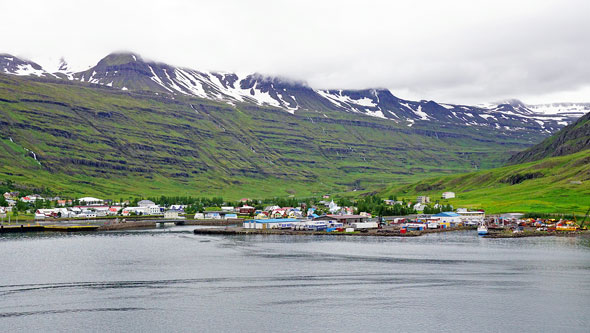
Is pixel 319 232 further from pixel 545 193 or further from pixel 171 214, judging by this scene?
pixel 545 193

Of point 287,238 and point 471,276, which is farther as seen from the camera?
point 287,238

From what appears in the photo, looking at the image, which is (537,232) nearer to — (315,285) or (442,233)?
(442,233)

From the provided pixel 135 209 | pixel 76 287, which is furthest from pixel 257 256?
pixel 135 209

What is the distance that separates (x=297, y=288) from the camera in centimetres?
6131

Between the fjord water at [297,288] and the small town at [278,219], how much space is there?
2969cm

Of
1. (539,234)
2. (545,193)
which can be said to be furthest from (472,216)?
(545,193)

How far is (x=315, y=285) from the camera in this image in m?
63.2

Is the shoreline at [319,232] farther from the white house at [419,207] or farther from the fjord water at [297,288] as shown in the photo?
the white house at [419,207]

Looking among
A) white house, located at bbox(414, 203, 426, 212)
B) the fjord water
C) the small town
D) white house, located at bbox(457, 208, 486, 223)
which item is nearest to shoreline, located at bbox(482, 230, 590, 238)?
the small town

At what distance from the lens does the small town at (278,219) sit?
5167 inches

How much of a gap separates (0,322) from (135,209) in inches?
5626

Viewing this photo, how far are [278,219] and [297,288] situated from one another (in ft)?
282

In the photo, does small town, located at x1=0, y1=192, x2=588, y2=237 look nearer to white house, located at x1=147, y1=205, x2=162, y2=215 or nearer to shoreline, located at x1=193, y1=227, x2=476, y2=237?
white house, located at x1=147, y1=205, x2=162, y2=215

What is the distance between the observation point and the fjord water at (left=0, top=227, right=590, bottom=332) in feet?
156
